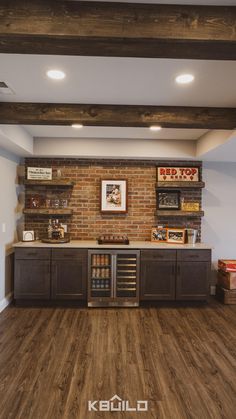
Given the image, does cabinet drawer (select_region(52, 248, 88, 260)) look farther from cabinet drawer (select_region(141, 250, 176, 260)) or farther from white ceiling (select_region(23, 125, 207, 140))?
white ceiling (select_region(23, 125, 207, 140))

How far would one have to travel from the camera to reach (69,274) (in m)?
3.91

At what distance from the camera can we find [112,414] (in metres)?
1.92

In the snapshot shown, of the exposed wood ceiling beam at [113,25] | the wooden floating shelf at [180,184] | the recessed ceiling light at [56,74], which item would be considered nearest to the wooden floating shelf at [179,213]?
the wooden floating shelf at [180,184]

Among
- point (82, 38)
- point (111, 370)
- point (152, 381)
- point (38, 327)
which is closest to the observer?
point (82, 38)

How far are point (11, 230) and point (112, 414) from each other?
2.93m

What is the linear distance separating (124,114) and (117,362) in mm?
2477

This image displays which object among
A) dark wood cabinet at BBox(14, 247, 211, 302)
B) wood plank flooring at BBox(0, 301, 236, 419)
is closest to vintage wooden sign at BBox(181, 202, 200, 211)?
dark wood cabinet at BBox(14, 247, 211, 302)

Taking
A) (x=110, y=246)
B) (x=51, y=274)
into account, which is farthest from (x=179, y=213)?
(x=51, y=274)

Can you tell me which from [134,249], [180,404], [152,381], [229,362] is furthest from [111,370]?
[134,249]

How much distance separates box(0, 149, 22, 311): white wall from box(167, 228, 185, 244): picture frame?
246 centimetres

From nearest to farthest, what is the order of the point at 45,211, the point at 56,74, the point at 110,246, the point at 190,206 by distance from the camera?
1. the point at 56,74
2. the point at 110,246
3. the point at 45,211
4. the point at 190,206

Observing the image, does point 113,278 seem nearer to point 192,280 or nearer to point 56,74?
point 192,280

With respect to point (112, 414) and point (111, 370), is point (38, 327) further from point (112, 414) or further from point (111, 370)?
point (112, 414)

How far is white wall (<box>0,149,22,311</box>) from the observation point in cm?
376
